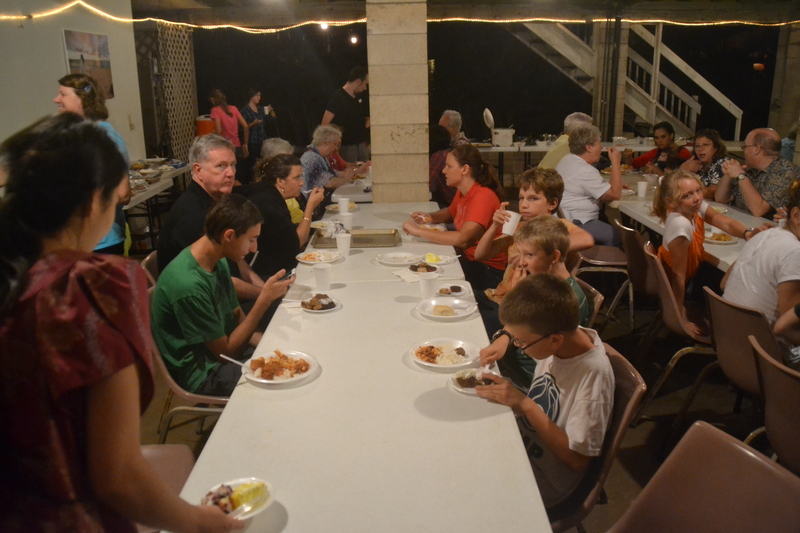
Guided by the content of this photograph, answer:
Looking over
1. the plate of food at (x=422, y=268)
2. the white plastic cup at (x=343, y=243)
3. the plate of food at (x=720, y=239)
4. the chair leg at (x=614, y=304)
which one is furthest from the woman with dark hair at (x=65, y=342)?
the chair leg at (x=614, y=304)

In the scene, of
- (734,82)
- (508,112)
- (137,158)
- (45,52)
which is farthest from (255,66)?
(734,82)

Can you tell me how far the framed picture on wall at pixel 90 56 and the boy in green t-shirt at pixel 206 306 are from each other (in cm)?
489

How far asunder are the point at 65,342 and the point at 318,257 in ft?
7.55

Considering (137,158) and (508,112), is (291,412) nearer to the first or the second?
(137,158)

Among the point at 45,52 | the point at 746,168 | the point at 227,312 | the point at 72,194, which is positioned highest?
the point at 45,52

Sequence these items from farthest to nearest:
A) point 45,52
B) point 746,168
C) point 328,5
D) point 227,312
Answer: point 328,5, point 45,52, point 746,168, point 227,312

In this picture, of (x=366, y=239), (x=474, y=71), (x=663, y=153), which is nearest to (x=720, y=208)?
(x=663, y=153)

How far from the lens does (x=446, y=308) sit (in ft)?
7.61

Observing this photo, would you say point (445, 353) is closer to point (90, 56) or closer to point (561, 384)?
point (561, 384)

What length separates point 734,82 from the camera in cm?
1073

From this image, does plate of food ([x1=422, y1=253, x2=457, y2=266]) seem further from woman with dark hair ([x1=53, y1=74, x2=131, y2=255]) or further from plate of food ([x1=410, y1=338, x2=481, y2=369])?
woman with dark hair ([x1=53, y1=74, x2=131, y2=255])

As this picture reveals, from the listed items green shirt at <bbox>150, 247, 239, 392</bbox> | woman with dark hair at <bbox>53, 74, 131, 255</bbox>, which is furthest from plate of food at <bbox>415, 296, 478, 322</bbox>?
woman with dark hair at <bbox>53, 74, 131, 255</bbox>

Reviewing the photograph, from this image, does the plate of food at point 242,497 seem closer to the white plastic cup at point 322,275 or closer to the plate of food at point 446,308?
the plate of food at point 446,308

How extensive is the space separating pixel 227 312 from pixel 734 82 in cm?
1104
